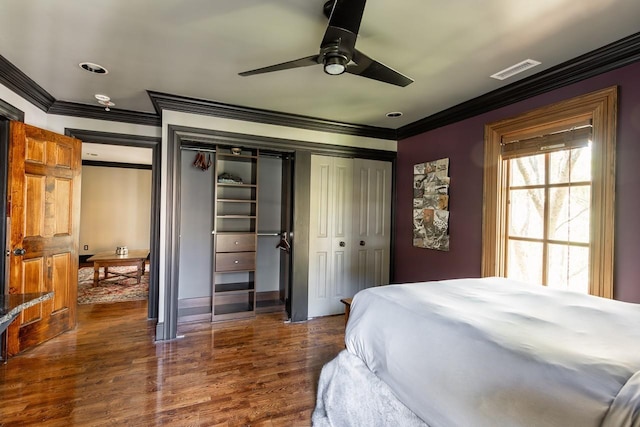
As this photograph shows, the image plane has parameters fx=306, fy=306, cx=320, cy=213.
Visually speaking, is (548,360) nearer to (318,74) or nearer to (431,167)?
(318,74)

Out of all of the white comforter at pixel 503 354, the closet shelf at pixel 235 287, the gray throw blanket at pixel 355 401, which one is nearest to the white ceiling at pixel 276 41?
the white comforter at pixel 503 354

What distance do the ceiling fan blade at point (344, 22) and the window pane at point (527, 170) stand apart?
207cm

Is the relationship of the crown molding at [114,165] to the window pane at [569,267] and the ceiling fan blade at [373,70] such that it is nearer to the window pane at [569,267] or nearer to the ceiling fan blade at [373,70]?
the ceiling fan blade at [373,70]

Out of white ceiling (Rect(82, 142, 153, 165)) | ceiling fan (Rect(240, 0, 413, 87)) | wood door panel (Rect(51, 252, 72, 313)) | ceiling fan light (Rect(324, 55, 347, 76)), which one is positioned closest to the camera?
ceiling fan (Rect(240, 0, 413, 87))

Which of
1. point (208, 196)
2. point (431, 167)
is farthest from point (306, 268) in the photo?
point (431, 167)

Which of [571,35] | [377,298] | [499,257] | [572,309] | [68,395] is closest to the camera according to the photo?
[572,309]

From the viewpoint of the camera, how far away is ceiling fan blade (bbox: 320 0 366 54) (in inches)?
55.4

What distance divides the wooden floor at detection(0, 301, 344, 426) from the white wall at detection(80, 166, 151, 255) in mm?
4294

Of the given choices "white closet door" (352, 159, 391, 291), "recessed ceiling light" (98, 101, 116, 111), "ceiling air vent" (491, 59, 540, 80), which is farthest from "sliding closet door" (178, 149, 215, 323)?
"ceiling air vent" (491, 59, 540, 80)

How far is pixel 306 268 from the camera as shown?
3867mm

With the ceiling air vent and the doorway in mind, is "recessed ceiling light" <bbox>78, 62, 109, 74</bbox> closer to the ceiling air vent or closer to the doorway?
the doorway

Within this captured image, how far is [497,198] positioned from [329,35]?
2272mm

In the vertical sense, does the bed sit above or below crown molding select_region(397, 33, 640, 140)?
below

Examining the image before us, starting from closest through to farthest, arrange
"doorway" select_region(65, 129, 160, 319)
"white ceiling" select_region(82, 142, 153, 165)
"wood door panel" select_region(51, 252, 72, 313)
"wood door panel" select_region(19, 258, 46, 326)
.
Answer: "wood door panel" select_region(19, 258, 46, 326)
"wood door panel" select_region(51, 252, 72, 313)
"doorway" select_region(65, 129, 160, 319)
"white ceiling" select_region(82, 142, 153, 165)
